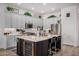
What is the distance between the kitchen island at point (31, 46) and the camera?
71.0 inches

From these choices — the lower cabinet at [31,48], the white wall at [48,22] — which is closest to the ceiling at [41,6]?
the white wall at [48,22]

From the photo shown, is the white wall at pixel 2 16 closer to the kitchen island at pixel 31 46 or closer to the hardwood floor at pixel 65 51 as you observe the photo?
the kitchen island at pixel 31 46

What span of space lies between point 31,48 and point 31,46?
1.6 inches

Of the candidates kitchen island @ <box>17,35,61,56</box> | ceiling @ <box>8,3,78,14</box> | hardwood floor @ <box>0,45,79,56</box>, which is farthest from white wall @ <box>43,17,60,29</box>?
hardwood floor @ <box>0,45,79,56</box>

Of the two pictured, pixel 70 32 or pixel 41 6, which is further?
pixel 70 32

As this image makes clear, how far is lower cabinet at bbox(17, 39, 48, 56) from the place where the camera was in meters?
1.80

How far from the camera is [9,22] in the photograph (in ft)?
5.82

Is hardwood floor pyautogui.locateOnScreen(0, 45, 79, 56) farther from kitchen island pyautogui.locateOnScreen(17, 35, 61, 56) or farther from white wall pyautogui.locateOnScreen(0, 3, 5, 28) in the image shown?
white wall pyautogui.locateOnScreen(0, 3, 5, 28)

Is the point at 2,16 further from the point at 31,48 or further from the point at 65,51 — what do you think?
the point at 65,51

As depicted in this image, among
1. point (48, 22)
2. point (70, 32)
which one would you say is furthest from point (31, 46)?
point (70, 32)

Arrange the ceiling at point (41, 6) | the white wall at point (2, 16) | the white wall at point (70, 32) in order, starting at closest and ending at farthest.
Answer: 1. the white wall at point (2, 16)
2. the ceiling at point (41, 6)
3. the white wall at point (70, 32)

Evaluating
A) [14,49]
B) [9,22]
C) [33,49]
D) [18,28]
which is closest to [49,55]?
[33,49]

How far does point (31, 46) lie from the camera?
1811mm

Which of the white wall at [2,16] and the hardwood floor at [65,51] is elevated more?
the white wall at [2,16]
